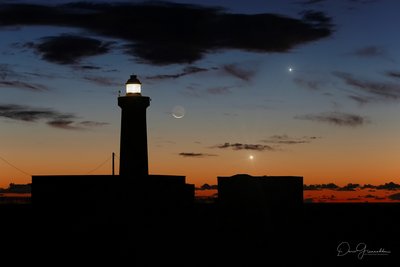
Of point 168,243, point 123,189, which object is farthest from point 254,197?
point 123,189

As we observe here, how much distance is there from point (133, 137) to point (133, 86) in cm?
238

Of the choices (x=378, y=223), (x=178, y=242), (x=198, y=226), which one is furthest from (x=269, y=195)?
(x=378, y=223)

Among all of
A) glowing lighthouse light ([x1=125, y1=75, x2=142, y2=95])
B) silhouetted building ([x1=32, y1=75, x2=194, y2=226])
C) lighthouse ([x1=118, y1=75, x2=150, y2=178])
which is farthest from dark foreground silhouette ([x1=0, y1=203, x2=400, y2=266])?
glowing lighthouse light ([x1=125, y1=75, x2=142, y2=95])

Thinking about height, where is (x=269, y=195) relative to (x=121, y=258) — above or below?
above

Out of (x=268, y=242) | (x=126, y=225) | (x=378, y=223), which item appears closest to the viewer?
(x=126, y=225)

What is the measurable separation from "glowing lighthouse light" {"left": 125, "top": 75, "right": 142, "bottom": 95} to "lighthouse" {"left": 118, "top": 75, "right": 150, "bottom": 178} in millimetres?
483

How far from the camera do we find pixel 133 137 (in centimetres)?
2739

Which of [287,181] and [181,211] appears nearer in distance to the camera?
[181,211]

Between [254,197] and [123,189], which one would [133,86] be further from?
[254,197]

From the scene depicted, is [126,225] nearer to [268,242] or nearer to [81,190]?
[81,190]

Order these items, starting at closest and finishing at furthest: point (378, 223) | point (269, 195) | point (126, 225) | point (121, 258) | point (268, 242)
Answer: point (121, 258) → point (126, 225) → point (268, 242) → point (269, 195) → point (378, 223)

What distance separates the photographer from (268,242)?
91.9 feet

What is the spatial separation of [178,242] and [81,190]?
4.38 m

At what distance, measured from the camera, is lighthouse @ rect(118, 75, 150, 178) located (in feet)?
90.0
